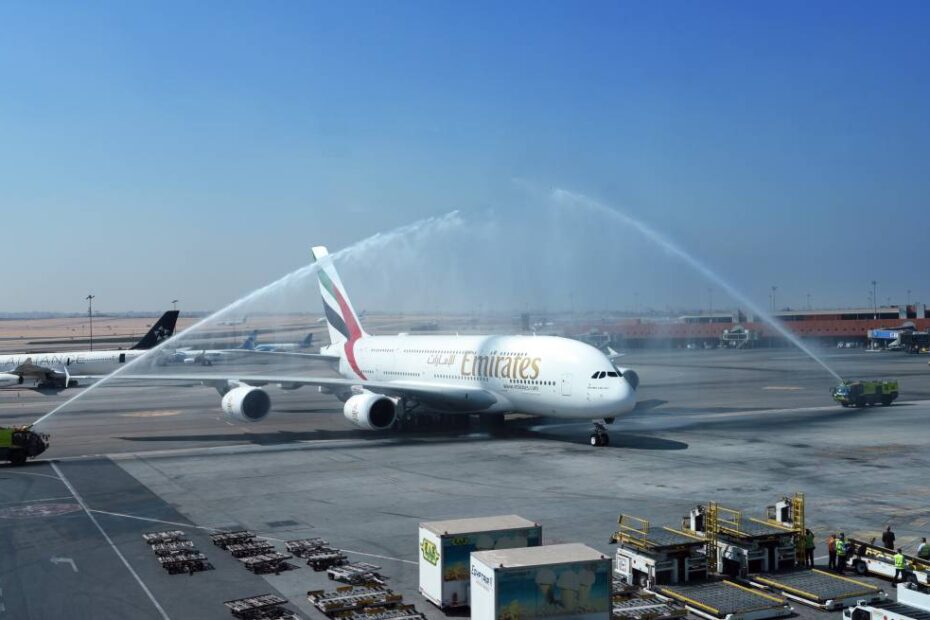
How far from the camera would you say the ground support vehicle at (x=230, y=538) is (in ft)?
64.1

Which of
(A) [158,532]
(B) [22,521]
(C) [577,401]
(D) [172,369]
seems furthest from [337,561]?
(D) [172,369]

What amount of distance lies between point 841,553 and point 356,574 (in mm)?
9708

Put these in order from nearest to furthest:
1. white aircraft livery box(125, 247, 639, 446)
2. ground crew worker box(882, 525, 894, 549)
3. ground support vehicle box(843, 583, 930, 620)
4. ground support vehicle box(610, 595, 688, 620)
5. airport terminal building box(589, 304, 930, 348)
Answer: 1. ground support vehicle box(843, 583, 930, 620)
2. ground support vehicle box(610, 595, 688, 620)
3. ground crew worker box(882, 525, 894, 549)
4. white aircraft livery box(125, 247, 639, 446)
5. airport terminal building box(589, 304, 930, 348)

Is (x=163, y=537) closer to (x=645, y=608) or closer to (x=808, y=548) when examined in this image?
(x=645, y=608)

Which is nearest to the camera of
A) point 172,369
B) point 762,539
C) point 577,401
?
point 762,539

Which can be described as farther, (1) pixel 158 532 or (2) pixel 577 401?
(2) pixel 577 401

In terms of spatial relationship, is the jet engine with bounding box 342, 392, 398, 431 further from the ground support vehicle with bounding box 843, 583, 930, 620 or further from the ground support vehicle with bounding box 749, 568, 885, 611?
the ground support vehicle with bounding box 843, 583, 930, 620

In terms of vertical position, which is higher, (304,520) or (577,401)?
(577,401)

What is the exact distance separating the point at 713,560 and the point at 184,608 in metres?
10.4

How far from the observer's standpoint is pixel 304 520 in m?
22.3

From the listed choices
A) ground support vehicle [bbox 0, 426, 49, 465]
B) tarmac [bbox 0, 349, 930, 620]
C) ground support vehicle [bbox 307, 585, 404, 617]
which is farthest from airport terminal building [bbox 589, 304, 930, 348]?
ground support vehicle [bbox 307, 585, 404, 617]

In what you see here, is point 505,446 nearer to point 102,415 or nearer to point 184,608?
point 184,608

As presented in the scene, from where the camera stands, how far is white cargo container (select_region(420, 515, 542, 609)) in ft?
50.2

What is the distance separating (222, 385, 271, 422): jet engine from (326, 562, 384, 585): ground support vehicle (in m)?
20.8
